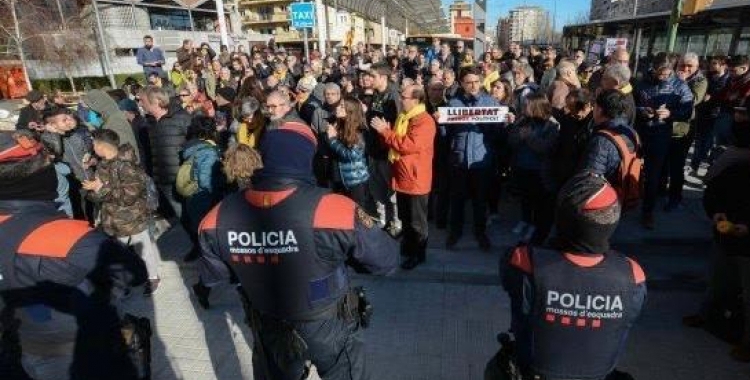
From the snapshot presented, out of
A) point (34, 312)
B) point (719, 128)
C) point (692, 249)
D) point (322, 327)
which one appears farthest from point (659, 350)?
point (719, 128)

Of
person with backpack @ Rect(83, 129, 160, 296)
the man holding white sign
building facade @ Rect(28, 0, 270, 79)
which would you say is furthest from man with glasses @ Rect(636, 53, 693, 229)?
building facade @ Rect(28, 0, 270, 79)

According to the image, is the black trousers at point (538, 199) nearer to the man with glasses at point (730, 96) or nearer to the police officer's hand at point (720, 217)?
the police officer's hand at point (720, 217)

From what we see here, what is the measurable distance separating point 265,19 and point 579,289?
196ft

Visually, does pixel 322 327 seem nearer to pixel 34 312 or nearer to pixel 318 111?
pixel 34 312

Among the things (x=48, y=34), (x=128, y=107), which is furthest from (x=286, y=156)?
(x=48, y=34)

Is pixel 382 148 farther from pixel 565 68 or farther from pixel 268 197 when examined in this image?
pixel 268 197

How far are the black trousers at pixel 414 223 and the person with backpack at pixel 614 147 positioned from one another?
1530 mm

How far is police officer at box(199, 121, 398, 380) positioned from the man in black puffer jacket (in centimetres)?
297

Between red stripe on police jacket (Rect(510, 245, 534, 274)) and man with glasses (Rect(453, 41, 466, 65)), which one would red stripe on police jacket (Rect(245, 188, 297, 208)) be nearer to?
red stripe on police jacket (Rect(510, 245, 534, 274))

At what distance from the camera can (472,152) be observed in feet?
14.8

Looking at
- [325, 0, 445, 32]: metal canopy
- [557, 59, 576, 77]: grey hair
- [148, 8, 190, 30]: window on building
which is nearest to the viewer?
[557, 59, 576, 77]: grey hair

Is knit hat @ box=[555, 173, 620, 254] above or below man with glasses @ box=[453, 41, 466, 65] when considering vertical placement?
below

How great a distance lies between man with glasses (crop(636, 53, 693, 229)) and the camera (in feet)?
15.8

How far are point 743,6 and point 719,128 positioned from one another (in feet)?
23.4
